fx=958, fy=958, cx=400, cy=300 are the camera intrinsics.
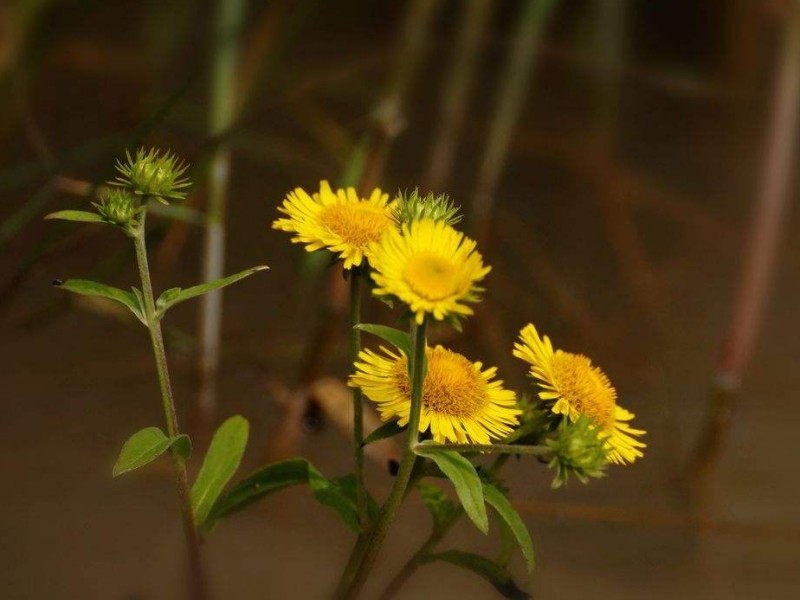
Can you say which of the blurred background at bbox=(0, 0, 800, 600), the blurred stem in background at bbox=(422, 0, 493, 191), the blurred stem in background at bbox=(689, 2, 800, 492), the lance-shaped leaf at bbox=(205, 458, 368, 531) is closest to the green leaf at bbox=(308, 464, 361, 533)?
the lance-shaped leaf at bbox=(205, 458, 368, 531)

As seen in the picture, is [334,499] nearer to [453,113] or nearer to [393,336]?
[393,336]

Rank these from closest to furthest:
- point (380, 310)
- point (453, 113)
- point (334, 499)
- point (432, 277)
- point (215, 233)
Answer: point (432, 277), point (334, 499), point (215, 233), point (380, 310), point (453, 113)

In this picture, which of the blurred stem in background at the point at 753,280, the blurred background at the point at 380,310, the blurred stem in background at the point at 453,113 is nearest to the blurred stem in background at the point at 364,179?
the blurred background at the point at 380,310

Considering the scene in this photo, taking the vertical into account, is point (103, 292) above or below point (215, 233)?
below

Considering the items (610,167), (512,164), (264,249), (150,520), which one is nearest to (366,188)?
(264,249)

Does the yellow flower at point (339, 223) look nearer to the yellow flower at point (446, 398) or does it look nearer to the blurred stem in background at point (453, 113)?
the yellow flower at point (446, 398)

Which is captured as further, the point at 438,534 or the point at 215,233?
the point at 215,233

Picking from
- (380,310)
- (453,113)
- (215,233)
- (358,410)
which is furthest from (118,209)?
(453,113)

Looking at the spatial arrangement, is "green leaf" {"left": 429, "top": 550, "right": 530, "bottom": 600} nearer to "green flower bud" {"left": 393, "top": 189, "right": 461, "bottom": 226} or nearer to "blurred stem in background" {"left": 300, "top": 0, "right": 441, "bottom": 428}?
"green flower bud" {"left": 393, "top": 189, "right": 461, "bottom": 226}
